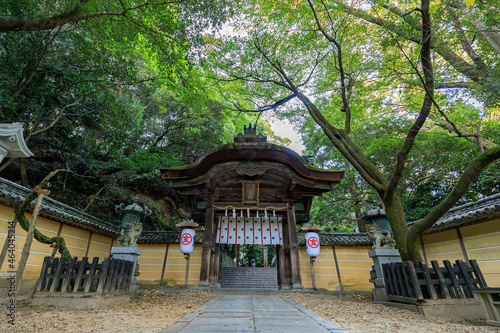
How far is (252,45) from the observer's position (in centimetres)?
795

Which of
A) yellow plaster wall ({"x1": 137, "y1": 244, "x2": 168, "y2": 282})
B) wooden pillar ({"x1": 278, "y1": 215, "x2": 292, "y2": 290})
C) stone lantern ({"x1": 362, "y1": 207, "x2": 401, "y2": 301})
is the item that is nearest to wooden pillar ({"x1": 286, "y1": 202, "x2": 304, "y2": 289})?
wooden pillar ({"x1": 278, "y1": 215, "x2": 292, "y2": 290})

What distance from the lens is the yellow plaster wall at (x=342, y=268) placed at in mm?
9141

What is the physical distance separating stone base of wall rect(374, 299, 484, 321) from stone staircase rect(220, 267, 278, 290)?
9976 millimetres

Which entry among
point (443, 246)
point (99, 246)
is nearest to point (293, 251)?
point (443, 246)

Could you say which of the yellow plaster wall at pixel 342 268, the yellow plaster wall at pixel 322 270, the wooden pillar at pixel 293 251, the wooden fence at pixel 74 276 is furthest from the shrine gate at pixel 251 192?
the wooden fence at pixel 74 276

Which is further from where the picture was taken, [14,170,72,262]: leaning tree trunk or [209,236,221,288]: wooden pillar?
[209,236,221,288]: wooden pillar

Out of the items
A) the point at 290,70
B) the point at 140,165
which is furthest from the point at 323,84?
the point at 140,165

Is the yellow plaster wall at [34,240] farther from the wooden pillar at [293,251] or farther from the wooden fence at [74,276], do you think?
the wooden pillar at [293,251]

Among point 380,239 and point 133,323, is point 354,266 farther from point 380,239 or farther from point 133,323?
point 133,323

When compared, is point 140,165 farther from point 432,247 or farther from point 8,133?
point 432,247

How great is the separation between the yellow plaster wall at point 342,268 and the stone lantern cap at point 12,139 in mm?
9186

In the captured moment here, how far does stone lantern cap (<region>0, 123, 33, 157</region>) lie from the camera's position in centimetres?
316

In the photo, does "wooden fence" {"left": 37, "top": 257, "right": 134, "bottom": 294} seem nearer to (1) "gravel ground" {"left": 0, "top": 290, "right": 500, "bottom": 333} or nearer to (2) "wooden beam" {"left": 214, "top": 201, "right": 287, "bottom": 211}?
(1) "gravel ground" {"left": 0, "top": 290, "right": 500, "bottom": 333}

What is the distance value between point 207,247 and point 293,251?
3139mm
